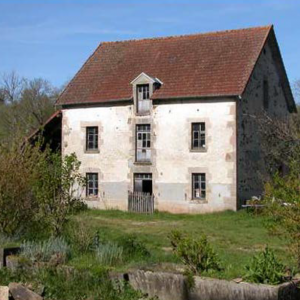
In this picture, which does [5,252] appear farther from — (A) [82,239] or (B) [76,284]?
(B) [76,284]

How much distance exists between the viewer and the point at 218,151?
26.6m

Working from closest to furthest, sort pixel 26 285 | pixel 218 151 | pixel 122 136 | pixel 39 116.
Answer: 1. pixel 26 285
2. pixel 218 151
3. pixel 122 136
4. pixel 39 116

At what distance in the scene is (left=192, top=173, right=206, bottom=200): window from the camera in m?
26.9

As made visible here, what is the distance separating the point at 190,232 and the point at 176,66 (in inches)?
488

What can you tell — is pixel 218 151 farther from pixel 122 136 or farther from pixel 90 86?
pixel 90 86

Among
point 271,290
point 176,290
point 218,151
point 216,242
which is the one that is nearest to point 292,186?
point 271,290

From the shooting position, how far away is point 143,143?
28.7m

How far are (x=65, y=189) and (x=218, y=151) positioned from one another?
14.7m

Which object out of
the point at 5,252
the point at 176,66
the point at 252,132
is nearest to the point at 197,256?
the point at 5,252

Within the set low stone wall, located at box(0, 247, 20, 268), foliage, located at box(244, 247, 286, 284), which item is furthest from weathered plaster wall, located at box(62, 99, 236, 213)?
foliage, located at box(244, 247, 286, 284)

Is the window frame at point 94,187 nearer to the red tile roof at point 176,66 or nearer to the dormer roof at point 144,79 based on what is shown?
the red tile roof at point 176,66

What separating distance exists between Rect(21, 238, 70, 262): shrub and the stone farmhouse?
53.0 feet

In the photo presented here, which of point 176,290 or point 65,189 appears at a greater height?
point 65,189

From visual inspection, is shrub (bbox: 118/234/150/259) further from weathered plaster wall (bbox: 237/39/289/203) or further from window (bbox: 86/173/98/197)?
window (bbox: 86/173/98/197)
